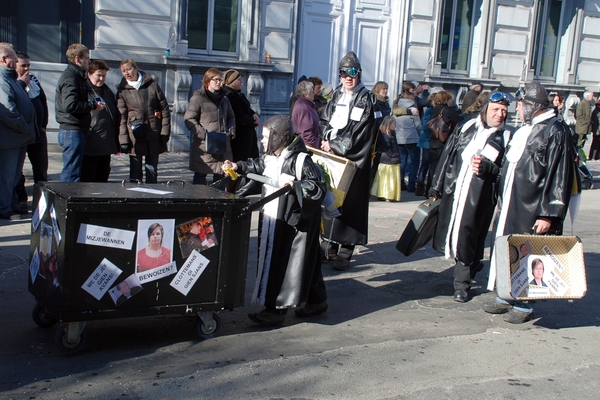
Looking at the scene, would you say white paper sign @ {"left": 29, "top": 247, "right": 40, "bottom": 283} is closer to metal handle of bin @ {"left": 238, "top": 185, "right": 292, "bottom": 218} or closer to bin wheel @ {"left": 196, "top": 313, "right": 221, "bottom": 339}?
bin wheel @ {"left": 196, "top": 313, "right": 221, "bottom": 339}

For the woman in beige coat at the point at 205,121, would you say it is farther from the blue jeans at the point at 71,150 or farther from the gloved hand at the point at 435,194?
the gloved hand at the point at 435,194

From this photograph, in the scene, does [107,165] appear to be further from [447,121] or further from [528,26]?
[528,26]

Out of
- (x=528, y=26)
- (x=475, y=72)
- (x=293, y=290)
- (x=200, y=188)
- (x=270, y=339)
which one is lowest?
(x=270, y=339)

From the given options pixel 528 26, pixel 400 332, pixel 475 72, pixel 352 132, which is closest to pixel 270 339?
pixel 400 332

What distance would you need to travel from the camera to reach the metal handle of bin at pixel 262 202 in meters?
4.67

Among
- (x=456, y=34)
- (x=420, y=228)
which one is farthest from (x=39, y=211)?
(x=456, y=34)

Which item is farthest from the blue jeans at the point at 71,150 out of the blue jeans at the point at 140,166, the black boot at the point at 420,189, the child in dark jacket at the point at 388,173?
the black boot at the point at 420,189

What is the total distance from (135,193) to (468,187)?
284 centimetres

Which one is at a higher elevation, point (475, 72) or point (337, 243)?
point (475, 72)

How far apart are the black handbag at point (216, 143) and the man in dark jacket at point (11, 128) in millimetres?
1917

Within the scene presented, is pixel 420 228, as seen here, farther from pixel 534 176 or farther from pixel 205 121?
pixel 205 121

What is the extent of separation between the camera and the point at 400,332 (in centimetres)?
538

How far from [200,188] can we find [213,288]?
737 millimetres

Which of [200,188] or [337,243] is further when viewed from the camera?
[337,243]
